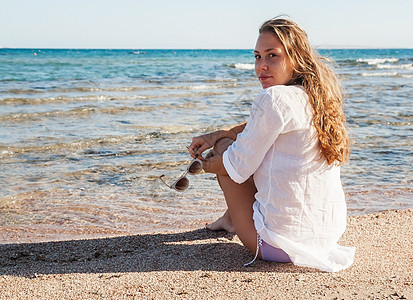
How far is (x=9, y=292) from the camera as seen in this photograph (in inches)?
129

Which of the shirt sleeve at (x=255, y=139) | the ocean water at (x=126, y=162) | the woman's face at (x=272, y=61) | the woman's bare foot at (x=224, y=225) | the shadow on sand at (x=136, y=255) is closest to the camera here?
the shirt sleeve at (x=255, y=139)

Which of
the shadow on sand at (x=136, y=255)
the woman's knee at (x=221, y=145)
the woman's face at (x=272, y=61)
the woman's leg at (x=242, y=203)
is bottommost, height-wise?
the shadow on sand at (x=136, y=255)

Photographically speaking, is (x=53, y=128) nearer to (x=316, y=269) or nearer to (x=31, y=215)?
(x=31, y=215)

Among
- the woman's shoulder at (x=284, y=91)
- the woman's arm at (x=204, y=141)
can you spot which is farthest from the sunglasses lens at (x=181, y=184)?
the woman's shoulder at (x=284, y=91)

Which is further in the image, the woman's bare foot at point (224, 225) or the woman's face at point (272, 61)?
the woman's bare foot at point (224, 225)

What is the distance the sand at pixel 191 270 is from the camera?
10.1 ft

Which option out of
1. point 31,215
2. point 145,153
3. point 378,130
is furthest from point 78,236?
point 378,130

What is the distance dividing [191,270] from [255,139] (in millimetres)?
1140

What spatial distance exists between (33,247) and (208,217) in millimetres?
1792

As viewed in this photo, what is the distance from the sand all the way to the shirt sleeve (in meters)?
0.72

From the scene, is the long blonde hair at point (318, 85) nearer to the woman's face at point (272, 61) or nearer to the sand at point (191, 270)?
the woman's face at point (272, 61)

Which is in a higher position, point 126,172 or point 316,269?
point 316,269

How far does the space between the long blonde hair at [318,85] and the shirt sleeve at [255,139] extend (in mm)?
297

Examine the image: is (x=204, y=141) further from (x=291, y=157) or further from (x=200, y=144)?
(x=291, y=157)
